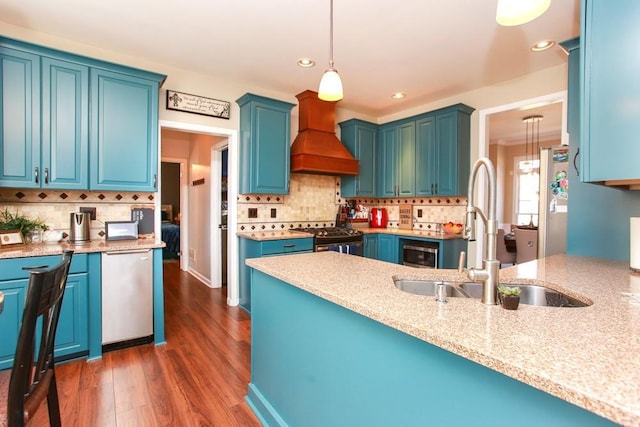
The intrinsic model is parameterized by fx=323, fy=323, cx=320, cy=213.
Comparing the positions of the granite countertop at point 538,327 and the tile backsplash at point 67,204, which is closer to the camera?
the granite countertop at point 538,327

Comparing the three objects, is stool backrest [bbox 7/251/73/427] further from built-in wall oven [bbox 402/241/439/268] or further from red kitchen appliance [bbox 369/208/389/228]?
red kitchen appliance [bbox 369/208/389/228]

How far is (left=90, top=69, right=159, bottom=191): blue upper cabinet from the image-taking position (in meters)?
2.64

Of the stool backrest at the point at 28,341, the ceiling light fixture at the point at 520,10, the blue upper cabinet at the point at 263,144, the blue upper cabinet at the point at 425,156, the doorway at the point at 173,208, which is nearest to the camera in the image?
the stool backrest at the point at 28,341

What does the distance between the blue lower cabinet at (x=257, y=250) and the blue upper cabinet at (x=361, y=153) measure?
1251 mm

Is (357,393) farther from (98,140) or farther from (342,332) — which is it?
(98,140)

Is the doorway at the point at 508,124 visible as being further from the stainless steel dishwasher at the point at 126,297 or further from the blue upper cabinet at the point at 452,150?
the stainless steel dishwasher at the point at 126,297

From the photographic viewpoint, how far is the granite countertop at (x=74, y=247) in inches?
85.5

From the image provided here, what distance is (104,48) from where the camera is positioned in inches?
116

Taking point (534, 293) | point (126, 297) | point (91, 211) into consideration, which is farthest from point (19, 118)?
point (534, 293)

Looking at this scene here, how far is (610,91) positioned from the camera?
1237 millimetres

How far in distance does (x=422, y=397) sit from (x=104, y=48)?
11.9 ft

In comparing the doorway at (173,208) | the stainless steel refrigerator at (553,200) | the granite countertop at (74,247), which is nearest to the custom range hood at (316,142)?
the granite countertop at (74,247)

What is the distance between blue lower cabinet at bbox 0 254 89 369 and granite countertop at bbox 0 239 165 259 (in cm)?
4

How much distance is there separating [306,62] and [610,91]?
8.10 feet
